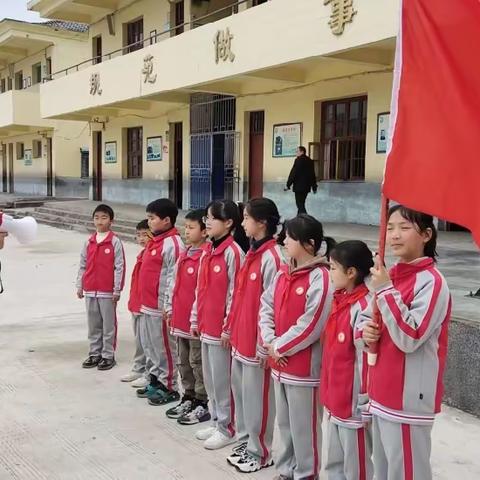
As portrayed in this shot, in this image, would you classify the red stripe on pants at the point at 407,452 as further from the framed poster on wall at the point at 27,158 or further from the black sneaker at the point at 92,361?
the framed poster on wall at the point at 27,158

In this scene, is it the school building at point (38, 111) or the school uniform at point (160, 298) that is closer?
the school uniform at point (160, 298)

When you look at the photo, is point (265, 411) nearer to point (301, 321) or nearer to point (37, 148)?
point (301, 321)

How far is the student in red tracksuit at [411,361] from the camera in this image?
2225mm

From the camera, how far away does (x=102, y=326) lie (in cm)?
494

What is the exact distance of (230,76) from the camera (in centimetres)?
1166

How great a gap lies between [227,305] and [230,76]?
8884 millimetres

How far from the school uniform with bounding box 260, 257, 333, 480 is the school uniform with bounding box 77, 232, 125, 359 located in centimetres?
220

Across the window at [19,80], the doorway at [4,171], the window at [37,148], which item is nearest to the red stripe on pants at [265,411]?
the window at [37,148]

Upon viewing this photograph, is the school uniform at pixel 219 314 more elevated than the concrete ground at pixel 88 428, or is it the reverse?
the school uniform at pixel 219 314

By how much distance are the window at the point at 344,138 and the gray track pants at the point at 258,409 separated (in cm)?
906

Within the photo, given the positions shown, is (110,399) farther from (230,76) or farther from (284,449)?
(230,76)

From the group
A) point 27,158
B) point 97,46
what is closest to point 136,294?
point 97,46

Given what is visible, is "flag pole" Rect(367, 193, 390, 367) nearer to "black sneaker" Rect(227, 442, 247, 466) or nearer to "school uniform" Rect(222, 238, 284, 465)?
"school uniform" Rect(222, 238, 284, 465)

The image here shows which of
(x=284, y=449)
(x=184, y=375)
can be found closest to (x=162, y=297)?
(x=184, y=375)
